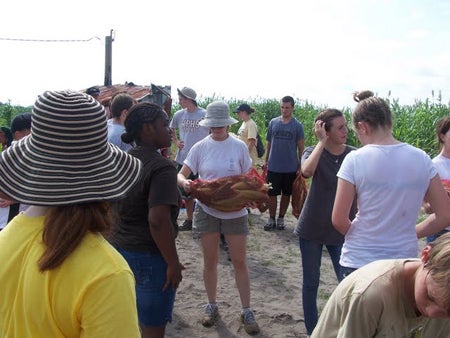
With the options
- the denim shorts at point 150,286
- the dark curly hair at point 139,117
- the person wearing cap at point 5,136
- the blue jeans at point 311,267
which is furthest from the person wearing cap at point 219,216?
the person wearing cap at point 5,136

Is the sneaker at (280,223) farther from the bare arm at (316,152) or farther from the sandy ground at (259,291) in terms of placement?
the bare arm at (316,152)

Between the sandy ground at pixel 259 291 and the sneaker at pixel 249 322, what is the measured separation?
5 cm

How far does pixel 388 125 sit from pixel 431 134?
40.2ft

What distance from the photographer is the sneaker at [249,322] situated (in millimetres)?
4453

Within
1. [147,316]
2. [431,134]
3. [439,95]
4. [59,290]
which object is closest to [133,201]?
[147,316]

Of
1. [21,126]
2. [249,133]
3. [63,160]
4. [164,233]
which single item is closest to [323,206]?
[164,233]

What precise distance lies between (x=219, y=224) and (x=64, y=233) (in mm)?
3078

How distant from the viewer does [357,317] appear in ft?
5.80

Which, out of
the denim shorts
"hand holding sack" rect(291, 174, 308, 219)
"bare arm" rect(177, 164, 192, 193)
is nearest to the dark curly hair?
the denim shorts

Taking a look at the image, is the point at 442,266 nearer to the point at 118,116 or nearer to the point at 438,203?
the point at 438,203

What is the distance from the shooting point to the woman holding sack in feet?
12.1

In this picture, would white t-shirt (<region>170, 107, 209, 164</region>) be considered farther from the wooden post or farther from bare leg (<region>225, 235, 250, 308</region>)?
the wooden post

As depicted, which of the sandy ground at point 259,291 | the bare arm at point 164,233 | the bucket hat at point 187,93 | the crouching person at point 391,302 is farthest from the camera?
the bucket hat at point 187,93

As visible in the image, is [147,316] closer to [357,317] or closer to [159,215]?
[159,215]
